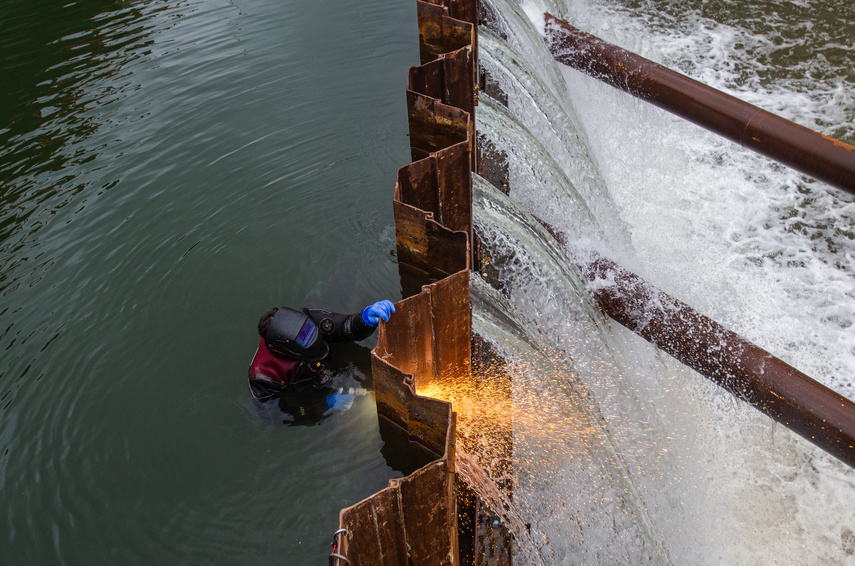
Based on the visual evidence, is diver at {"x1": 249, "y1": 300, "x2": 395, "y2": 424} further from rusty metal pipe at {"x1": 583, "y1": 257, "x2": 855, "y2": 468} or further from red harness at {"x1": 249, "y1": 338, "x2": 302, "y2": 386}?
rusty metal pipe at {"x1": 583, "y1": 257, "x2": 855, "y2": 468}

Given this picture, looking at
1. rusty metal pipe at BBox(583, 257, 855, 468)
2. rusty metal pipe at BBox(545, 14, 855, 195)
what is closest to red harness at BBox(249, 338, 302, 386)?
rusty metal pipe at BBox(583, 257, 855, 468)

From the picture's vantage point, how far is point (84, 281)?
6746 mm

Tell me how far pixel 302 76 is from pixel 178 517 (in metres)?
7.03

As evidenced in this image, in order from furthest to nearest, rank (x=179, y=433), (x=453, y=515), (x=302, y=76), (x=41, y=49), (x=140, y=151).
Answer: (x=41, y=49)
(x=302, y=76)
(x=140, y=151)
(x=179, y=433)
(x=453, y=515)

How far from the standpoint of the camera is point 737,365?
4.45 metres

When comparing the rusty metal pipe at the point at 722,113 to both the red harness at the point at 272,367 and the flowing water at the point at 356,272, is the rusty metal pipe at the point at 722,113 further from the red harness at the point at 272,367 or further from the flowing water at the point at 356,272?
the red harness at the point at 272,367

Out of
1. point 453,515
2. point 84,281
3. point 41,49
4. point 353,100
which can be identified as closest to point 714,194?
point 353,100

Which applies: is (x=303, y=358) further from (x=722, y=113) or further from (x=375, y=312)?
(x=722, y=113)

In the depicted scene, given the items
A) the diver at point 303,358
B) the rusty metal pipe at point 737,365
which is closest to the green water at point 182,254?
the diver at point 303,358

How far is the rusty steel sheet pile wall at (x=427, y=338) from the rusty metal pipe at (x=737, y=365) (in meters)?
1.42

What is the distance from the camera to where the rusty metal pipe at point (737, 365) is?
4.12 m

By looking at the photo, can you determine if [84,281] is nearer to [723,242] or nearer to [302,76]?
[302,76]

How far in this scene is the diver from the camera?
181 inches

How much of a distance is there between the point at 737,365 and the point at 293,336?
312 cm
